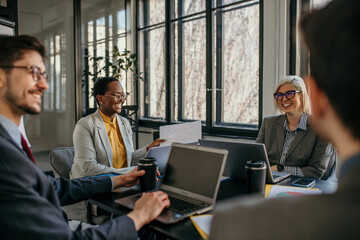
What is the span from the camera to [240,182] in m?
1.81

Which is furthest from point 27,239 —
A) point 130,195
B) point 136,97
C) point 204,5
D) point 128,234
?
point 136,97

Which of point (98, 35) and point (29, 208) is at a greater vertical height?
point (98, 35)

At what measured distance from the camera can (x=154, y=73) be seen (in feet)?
18.8

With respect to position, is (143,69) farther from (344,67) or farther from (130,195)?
(344,67)

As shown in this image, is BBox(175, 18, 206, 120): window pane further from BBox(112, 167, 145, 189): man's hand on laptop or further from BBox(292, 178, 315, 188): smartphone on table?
BBox(112, 167, 145, 189): man's hand on laptop

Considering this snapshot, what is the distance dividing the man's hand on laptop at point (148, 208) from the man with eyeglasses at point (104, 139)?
2.73 ft

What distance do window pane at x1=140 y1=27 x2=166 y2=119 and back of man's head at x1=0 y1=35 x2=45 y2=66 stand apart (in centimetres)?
427

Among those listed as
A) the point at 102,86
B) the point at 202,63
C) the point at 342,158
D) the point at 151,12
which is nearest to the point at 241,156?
the point at 342,158

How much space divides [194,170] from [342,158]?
0.92 meters

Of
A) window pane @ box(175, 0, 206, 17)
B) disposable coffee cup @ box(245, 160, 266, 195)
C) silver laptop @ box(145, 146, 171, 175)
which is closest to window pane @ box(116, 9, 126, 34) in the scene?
window pane @ box(175, 0, 206, 17)

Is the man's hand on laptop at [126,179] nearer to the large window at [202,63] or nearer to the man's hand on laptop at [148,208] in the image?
the man's hand on laptop at [148,208]

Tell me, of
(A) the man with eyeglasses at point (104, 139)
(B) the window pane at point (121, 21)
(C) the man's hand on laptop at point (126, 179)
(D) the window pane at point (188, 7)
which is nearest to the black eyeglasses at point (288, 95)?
(A) the man with eyeglasses at point (104, 139)

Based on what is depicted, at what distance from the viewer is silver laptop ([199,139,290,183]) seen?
Answer: 168cm

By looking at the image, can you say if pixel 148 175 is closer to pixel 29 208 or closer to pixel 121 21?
pixel 29 208
